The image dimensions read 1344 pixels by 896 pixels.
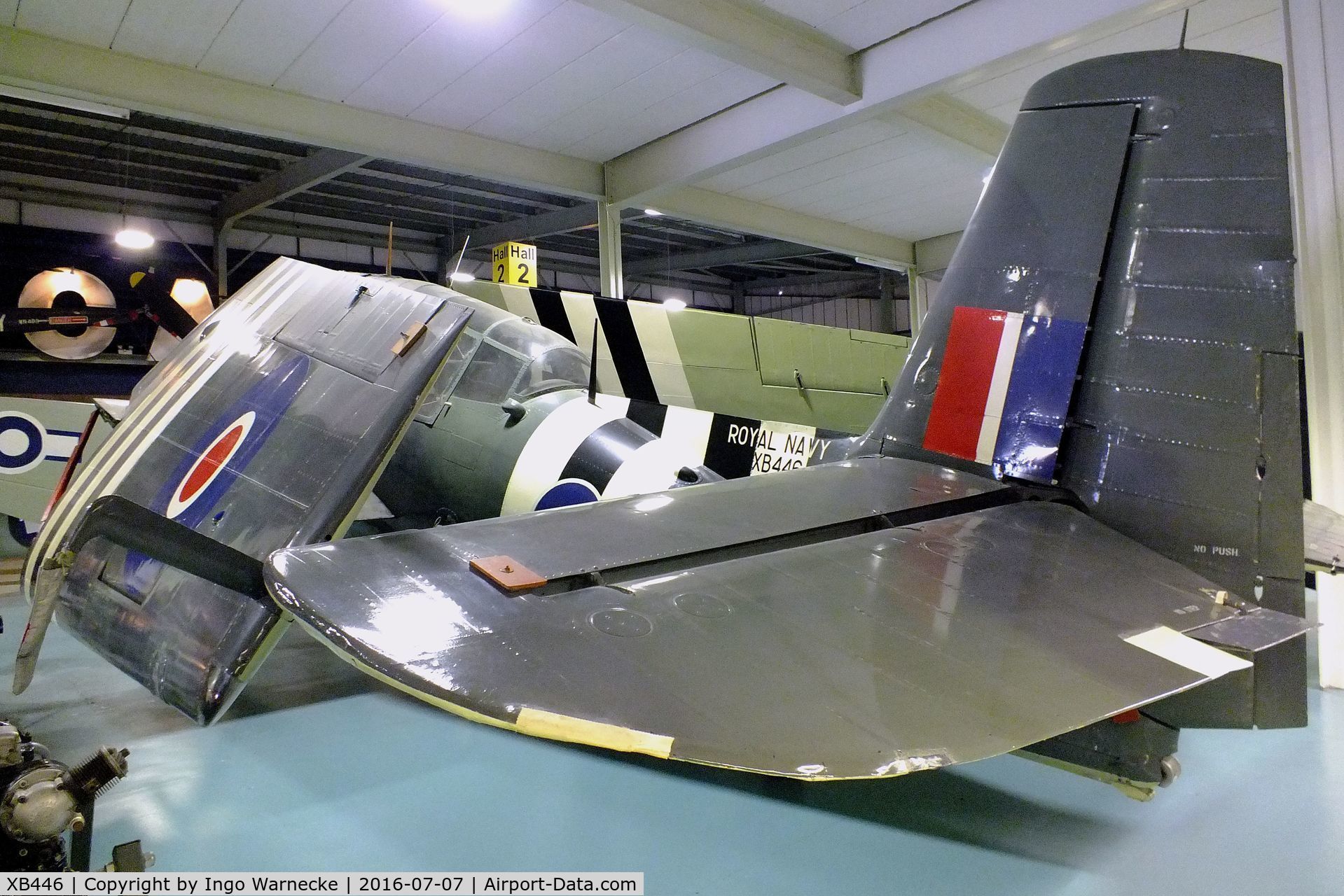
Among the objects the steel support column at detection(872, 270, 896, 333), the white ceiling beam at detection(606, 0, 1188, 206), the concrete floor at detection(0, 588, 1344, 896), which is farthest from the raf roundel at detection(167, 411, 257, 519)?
the steel support column at detection(872, 270, 896, 333)

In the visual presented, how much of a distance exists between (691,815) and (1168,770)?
1311 mm

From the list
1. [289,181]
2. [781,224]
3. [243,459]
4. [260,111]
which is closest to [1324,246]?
[243,459]

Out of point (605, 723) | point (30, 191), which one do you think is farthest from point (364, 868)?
point (30, 191)

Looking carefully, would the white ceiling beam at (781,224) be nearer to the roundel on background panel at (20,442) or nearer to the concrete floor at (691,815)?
the roundel on background panel at (20,442)

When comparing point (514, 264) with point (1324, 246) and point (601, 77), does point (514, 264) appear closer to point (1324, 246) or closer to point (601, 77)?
point (601, 77)

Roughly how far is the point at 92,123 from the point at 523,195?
4.44 m

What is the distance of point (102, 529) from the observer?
212 cm

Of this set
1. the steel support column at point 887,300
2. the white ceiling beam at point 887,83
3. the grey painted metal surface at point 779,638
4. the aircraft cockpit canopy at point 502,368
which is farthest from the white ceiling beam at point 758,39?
the steel support column at point 887,300

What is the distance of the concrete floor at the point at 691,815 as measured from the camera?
1971 millimetres

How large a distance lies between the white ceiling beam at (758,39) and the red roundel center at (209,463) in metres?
2.92

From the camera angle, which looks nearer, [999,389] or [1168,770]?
[1168,770]

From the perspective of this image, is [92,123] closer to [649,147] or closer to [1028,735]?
[649,147]

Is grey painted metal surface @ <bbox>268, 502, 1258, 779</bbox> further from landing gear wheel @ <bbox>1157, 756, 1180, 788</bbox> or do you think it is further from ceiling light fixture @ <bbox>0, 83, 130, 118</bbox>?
ceiling light fixture @ <bbox>0, 83, 130, 118</bbox>

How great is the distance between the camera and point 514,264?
734cm
